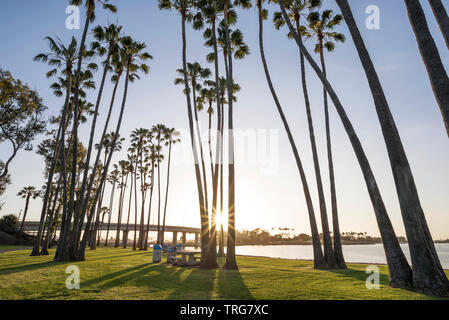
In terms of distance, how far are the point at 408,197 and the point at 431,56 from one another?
4.53 metres

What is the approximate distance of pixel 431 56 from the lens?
7746 millimetres

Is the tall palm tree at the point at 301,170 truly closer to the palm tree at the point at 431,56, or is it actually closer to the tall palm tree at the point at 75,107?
the palm tree at the point at 431,56

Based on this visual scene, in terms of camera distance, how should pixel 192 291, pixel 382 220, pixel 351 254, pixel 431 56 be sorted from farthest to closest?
pixel 351 254, pixel 382 220, pixel 192 291, pixel 431 56

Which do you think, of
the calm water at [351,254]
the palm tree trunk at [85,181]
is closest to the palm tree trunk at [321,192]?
the palm tree trunk at [85,181]

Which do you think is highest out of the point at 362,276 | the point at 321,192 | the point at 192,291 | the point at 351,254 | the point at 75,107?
the point at 75,107

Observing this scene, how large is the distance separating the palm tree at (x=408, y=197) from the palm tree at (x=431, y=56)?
1683 millimetres

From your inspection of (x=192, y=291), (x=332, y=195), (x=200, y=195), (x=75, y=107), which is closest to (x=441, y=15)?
(x=192, y=291)

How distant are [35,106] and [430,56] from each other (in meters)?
31.3

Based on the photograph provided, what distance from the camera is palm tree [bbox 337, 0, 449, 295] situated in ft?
25.0

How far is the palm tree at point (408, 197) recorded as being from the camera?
7.61 metres

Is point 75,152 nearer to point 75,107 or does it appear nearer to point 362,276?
point 75,107
